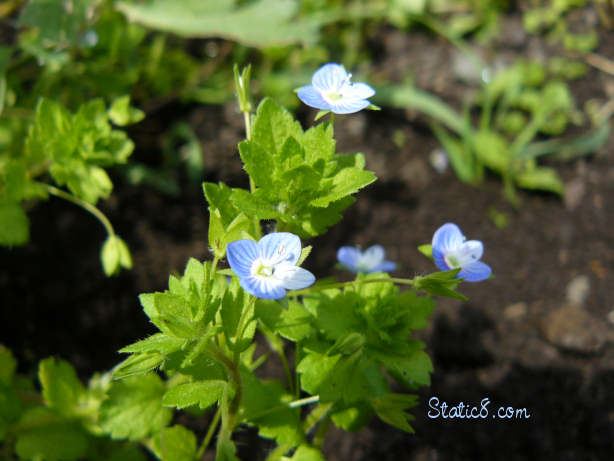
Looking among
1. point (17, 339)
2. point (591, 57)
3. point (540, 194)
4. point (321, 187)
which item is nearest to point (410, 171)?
point (540, 194)

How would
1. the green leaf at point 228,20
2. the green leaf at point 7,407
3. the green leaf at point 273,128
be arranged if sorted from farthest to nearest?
the green leaf at point 228,20, the green leaf at point 7,407, the green leaf at point 273,128

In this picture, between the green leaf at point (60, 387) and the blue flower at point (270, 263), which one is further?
the green leaf at point (60, 387)

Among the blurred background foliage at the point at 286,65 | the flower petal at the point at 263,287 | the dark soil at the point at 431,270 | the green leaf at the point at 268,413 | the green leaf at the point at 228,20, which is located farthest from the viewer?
the green leaf at the point at 228,20

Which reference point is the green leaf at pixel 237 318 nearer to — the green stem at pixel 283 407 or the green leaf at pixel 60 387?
the green stem at pixel 283 407

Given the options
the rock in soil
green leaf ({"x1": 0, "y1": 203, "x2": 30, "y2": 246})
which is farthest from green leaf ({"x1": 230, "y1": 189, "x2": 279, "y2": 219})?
the rock in soil

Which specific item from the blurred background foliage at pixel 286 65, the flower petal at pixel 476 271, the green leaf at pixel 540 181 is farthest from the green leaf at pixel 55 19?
the green leaf at pixel 540 181

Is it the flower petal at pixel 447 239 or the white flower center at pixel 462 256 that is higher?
the flower petal at pixel 447 239

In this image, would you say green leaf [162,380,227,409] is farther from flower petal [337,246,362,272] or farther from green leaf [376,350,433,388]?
flower petal [337,246,362,272]
